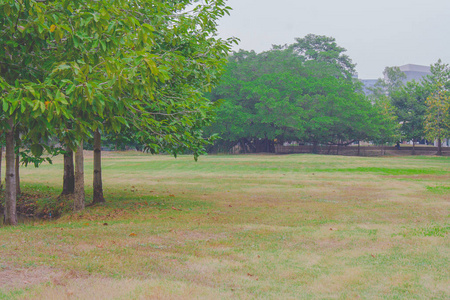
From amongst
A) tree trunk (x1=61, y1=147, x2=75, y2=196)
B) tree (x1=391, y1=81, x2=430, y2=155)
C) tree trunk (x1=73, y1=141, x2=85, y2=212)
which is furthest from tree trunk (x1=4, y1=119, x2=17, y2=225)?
tree (x1=391, y1=81, x2=430, y2=155)

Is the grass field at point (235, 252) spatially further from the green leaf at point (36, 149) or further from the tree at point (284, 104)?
the tree at point (284, 104)

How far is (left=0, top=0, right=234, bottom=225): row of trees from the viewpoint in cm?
696

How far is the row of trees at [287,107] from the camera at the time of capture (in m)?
57.3

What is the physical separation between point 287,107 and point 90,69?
50.5 meters

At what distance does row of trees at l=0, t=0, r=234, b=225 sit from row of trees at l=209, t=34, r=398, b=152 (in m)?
43.6

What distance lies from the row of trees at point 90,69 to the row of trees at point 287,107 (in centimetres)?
4362

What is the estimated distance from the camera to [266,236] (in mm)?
9695

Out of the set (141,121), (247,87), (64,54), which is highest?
(247,87)

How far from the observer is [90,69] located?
7.11 m

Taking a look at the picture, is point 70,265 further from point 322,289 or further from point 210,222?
point 210,222

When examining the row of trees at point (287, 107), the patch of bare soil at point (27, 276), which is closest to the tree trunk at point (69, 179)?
the patch of bare soil at point (27, 276)

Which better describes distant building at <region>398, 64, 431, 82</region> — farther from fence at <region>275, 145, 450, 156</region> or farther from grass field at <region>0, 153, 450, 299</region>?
grass field at <region>0, 153, 450, 299</region>

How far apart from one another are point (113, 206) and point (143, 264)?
303 inches

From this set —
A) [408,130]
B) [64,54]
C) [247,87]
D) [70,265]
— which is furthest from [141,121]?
[408,130]
